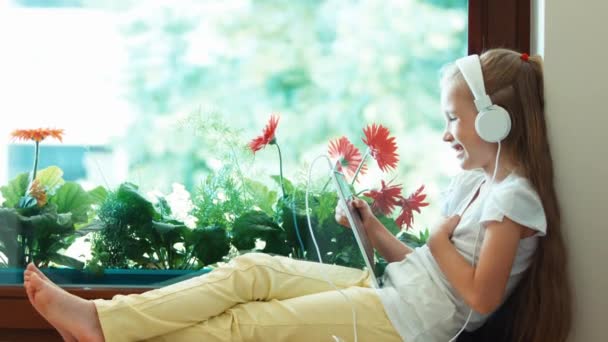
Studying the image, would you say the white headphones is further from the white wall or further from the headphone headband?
the white wall

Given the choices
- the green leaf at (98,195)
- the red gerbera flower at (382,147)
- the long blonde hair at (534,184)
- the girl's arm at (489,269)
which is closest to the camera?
the girl's arm at (489,269)

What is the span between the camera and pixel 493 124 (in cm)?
162

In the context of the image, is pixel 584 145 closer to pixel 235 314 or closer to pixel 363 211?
pixel 363 211

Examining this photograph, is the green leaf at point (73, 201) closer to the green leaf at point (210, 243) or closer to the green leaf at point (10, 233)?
the green leaf at point (10, 233)

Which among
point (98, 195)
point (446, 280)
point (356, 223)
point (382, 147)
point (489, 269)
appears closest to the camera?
point (489, 269)

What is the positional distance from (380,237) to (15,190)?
3.24ft

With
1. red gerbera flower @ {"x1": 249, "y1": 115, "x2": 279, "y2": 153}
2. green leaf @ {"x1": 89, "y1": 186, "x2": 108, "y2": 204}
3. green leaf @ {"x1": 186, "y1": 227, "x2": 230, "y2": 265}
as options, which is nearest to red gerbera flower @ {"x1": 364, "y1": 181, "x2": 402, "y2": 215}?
red gerbera flower @ {"x1": 249, "y1": 115, "x2": 279, "y2": 153}

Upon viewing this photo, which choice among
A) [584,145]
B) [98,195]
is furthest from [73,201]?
[584,145]

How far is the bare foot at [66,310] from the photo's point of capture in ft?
5.33

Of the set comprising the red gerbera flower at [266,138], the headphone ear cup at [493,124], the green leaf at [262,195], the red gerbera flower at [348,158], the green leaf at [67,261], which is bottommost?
the green leaf at [67,261]

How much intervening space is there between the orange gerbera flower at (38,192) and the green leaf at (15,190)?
25mm

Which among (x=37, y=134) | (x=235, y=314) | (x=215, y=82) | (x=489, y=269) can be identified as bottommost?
(x=235, y=314)

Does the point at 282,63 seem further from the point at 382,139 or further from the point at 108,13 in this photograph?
the point at 108,13

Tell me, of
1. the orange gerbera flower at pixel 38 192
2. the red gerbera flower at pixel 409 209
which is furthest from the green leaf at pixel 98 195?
the red gerbera flower at pixel 409 209
